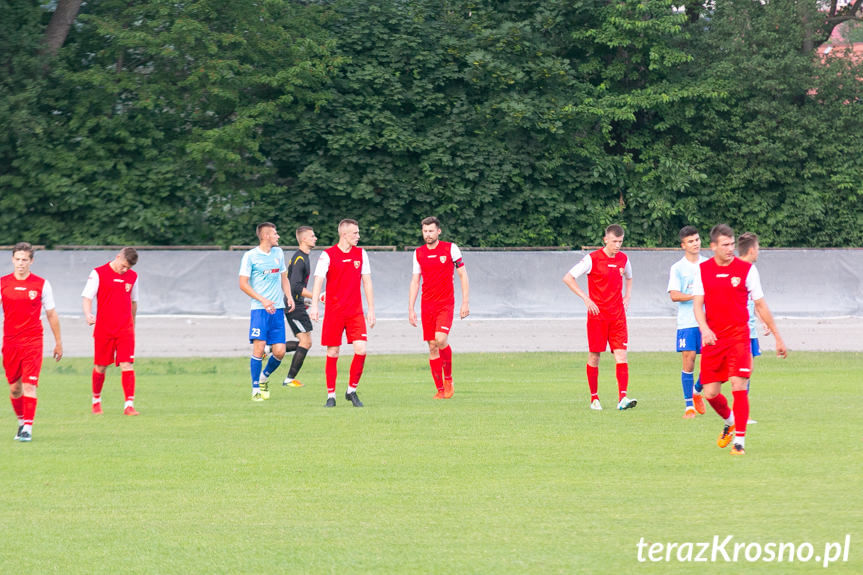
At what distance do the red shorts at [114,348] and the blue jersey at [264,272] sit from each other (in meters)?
2.04

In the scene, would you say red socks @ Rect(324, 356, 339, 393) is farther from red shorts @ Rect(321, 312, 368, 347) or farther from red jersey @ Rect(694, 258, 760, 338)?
red jersey @ Rect(694, 258, 760, 338)

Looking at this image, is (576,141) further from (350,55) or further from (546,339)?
(546,339)

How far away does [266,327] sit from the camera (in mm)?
15648

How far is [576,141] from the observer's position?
38062mm

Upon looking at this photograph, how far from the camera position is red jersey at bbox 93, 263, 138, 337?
13.8 meters

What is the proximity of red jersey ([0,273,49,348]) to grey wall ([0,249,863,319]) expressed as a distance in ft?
60.7

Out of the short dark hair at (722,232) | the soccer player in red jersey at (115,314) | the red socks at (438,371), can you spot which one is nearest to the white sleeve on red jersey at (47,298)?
the soccer player in red jersey at (115,314)

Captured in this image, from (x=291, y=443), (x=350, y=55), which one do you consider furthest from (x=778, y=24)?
(x=291, y=443)

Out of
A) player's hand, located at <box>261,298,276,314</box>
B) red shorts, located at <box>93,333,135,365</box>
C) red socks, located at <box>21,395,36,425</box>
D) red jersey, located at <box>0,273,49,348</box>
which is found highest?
red jersey, located at <box>0,273,49,348</box>

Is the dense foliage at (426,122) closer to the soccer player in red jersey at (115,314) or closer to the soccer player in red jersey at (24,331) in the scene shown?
the soccer player in red jersey at (115,314)

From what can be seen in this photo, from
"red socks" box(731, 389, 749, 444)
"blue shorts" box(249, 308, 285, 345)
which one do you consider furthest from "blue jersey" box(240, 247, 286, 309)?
"red socks" box(731, 389, 749, 444)

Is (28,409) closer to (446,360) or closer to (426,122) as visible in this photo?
(446,360)

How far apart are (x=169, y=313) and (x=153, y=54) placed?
8539mm

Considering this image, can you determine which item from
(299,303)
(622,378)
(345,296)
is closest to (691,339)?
(622,378)
